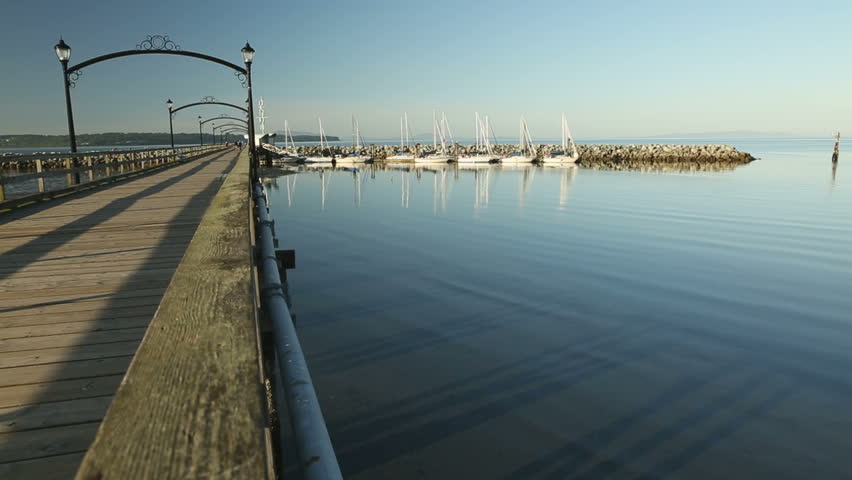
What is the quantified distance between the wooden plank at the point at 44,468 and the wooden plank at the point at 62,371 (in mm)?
819

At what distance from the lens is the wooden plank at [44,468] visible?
2.17m

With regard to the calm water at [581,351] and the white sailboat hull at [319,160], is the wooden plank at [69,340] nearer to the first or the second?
the calm water at [581,351]

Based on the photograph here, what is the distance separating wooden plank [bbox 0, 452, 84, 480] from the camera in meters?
2.17

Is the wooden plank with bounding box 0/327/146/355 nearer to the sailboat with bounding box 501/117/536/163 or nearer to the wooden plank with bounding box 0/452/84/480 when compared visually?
the wooden plank with bounding box 0/452/84/480

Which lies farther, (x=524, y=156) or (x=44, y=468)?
(x=524, y=156)

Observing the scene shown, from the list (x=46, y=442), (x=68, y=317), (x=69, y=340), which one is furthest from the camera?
(x=68, y=317)

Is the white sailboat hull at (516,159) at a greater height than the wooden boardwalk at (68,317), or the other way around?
the white sailboat hull at (516,159)

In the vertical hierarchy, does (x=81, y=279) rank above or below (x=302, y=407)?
above

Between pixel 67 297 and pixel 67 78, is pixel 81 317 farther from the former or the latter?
pixel 67 78

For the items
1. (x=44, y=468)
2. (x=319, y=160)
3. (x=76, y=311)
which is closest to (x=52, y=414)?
(x=44, y=468)

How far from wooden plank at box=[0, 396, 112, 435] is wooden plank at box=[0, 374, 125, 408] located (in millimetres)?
51

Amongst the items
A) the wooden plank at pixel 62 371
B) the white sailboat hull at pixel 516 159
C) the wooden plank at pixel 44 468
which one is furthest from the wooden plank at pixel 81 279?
the white sailboat hull at pixel 516 159

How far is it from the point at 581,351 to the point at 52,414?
6.66 m

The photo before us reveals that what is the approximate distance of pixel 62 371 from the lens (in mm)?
3084
